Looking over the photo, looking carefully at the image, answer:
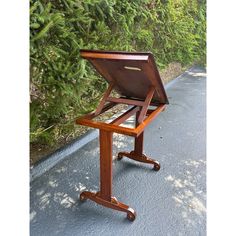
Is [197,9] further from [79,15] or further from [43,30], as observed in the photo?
[43,30]

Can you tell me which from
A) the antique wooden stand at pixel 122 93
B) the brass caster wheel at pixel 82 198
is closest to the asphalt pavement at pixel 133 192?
the brass caster wheel at pixel 82 198

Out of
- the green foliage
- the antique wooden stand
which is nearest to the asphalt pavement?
the antique wooden stand

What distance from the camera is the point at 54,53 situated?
2.30 metres

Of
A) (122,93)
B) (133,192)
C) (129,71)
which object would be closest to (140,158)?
(133,192)

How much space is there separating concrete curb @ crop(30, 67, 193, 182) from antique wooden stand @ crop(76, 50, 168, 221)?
59 centimetres

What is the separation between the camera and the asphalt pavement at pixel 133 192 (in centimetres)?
187

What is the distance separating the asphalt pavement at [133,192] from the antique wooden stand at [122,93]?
0.13 m

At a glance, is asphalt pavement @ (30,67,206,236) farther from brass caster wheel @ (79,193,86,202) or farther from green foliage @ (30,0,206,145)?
green foliage @ (30,0,206,145)

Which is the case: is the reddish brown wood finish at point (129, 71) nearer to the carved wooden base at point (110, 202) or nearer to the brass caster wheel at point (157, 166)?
the brass caster wheel at point (157, 166)

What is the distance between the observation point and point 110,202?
2.01 metres

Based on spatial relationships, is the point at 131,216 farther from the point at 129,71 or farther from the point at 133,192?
the point at 129,71

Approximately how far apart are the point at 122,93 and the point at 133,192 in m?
0.86
